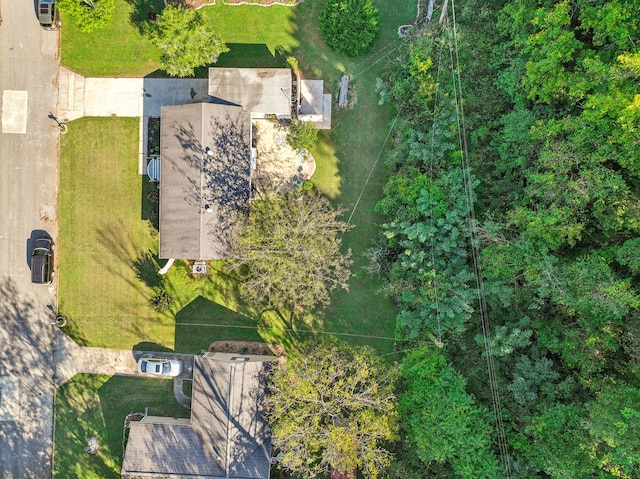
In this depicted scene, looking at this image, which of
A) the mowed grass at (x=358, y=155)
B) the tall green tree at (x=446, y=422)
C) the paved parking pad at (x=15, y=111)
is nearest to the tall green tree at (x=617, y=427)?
the tall green tree at (x=446, y=422)

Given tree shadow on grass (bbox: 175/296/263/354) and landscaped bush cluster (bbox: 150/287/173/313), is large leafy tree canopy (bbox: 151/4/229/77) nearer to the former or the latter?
landscaped bush cluster (bbox: 150/287/173/313)

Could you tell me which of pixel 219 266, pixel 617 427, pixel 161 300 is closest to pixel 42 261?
pixel 161 300

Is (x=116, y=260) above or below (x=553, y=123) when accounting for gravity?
below

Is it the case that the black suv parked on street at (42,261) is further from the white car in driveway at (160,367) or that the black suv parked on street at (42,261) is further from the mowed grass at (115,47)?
the mowed grass at (115,47)

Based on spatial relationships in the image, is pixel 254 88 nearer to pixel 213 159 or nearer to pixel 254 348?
pixel 213 159

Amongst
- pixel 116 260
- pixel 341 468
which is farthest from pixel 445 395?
pixel 116 260

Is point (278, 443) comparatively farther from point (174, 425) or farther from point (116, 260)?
point (116, 260)
